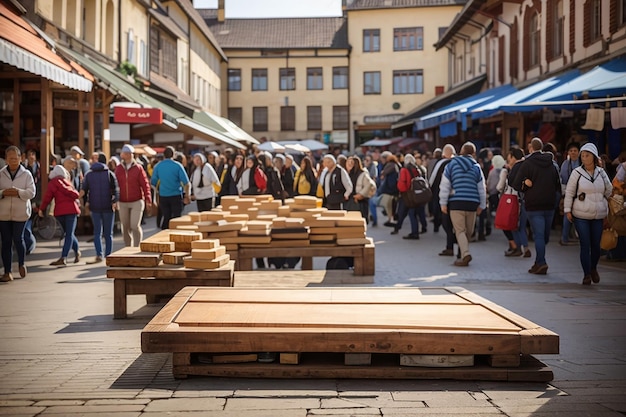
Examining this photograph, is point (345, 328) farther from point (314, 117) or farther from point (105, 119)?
point (314, 117)

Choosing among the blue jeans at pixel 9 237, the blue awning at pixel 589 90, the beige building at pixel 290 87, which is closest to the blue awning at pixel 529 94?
the blue awning at pixel 589 90

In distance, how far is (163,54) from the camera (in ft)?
119

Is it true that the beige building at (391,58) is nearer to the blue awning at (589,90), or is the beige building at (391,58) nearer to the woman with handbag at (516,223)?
the blue awning at (589,90)

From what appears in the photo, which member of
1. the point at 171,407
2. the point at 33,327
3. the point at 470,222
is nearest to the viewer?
the point at 171,407

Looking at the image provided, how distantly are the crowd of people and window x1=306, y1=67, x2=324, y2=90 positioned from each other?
1674 inches

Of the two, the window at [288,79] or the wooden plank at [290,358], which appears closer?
the wooden plank at [290,358]

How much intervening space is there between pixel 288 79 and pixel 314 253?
51724 mm

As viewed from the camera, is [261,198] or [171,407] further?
[261,198]

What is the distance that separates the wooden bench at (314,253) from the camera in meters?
11.4

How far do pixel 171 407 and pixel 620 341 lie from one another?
13.6 ft

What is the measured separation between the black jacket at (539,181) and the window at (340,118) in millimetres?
49384

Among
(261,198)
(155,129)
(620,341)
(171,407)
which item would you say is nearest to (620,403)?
(620,341)

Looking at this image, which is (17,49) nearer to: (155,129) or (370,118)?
(155,129)

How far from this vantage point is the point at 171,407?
5434mm
